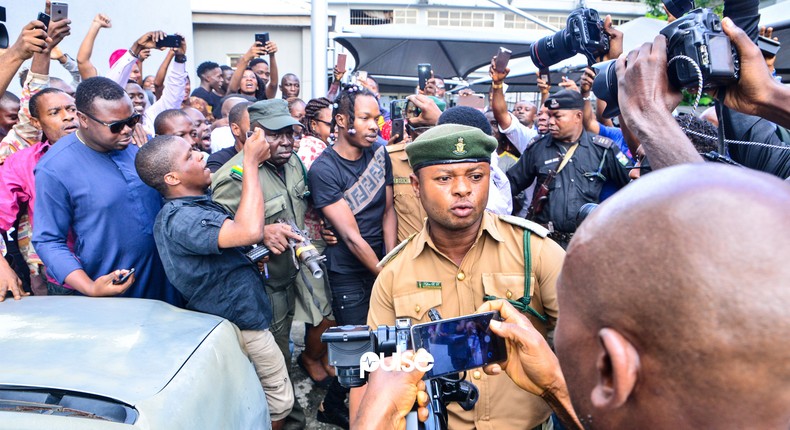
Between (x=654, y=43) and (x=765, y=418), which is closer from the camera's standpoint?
(x=765, y=418)

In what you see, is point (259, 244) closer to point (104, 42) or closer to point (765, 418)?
point (765, 418)

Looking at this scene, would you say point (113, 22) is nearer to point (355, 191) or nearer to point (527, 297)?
point (355, 191)

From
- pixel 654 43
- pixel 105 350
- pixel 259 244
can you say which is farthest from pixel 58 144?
pixel 654 43

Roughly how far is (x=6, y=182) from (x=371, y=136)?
2156mm

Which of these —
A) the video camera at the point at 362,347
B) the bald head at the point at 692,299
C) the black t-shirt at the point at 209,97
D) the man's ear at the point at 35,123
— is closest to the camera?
the bald head at the point at 692,299

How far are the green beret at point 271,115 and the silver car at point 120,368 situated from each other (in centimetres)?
143

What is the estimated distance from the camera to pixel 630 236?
796 millimetres

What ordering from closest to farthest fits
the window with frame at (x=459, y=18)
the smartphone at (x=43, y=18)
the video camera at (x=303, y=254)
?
the video camera at (x=303, y=254) < the smartphone at (x=43, y=18) < the window with frame at (x=459, y=18)

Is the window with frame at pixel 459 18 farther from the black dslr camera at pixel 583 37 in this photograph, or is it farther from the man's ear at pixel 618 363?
the man's ear at pixel 618 363

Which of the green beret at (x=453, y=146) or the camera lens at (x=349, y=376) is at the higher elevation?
the green beret at (x=453, y=146)

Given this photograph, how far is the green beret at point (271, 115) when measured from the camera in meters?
3.38

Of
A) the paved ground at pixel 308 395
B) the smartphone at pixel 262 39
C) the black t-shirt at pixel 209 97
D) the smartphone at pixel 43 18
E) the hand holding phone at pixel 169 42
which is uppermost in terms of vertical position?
the smartphone at pixel 262 39

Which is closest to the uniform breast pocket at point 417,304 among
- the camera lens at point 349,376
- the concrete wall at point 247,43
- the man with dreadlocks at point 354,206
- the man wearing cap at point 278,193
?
the camera lens at point 349,376

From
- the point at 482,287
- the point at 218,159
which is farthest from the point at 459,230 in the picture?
the point at 218,159
